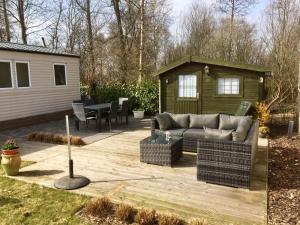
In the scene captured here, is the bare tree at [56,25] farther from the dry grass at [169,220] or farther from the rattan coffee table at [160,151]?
the dry grass at [169,220]

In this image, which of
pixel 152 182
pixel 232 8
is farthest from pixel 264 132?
pixel 232 8

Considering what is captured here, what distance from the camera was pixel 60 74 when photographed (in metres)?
11.8

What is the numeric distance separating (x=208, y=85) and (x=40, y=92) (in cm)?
677

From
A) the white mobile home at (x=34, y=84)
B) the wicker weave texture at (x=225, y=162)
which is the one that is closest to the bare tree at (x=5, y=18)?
the white mobile home at (x=34, y=84)

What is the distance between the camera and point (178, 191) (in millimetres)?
3957

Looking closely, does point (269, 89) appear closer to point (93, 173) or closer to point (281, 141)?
point (281, 141)

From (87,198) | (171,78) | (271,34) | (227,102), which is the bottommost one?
(87,198)

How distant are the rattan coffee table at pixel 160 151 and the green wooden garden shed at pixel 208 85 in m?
4.18

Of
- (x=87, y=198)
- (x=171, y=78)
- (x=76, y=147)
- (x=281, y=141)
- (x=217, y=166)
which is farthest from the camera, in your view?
(x=171, y=78)

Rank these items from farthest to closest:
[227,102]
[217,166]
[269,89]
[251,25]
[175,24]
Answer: [175,24]
[251,25]
[269,89]
[227,102]
[217,166]

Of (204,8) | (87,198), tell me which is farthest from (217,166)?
(204,8)

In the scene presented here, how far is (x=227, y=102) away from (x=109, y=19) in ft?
40.2

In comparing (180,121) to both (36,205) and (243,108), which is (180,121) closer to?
(243,108)

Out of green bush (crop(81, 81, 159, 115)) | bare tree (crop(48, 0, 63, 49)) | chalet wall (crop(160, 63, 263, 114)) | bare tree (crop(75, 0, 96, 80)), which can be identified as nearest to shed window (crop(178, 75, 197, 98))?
chalet wall (crop(160, 63, 263, 114))
